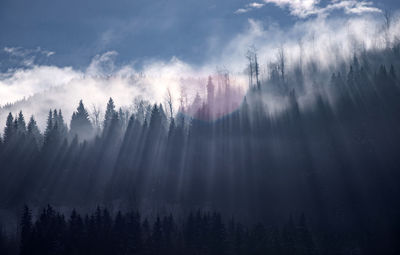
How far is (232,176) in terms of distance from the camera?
10912 centimetres

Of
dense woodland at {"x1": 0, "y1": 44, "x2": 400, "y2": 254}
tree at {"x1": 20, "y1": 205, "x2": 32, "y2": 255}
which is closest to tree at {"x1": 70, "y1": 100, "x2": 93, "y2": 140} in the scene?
dense woodland at {"x1": 0, "y1": 44, "x2": 400, "y2": 254}

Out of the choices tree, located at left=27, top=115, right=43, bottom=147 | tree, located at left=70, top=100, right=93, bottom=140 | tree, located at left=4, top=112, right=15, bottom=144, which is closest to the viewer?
tree, located at left=4, top=112, right=15, bottom=144

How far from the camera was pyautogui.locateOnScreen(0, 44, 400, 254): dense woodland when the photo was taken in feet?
265

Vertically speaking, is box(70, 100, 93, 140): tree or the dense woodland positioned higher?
box(70, 100, 93, 140): tree

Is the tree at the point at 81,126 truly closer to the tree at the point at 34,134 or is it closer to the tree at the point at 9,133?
the tree at the point at 34,134

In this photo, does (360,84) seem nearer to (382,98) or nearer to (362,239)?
(382,98)

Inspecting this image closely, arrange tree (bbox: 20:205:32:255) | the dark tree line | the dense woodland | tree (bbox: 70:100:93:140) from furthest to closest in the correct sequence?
tree (bbox: 70:100:93:140) < the dense woodland < tree (bbox: 20:205:32:255) < the dark tree line

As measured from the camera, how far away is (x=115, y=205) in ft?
342

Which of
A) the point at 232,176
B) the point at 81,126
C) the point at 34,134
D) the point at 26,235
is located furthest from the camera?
the point at 81,126

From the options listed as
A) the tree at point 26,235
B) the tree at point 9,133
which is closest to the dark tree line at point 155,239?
the tree at point 26,235

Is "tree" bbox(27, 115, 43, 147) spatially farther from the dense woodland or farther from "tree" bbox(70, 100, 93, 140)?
"tree" bbox(70, 100, 93, 140)

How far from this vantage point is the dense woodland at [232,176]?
8075 cm

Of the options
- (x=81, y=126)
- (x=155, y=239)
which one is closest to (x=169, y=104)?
(x=81, y=126)

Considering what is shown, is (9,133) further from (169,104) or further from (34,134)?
(169,104)
